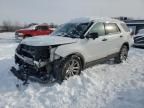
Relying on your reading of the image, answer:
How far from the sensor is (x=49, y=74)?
5.42 metres

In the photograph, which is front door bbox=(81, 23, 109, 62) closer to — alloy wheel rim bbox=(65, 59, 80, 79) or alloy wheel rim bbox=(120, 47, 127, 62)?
alloy wheel rim bbox=(65, 59, 80, 79)

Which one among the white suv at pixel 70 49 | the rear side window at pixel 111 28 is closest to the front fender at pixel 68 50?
the white suv at pixel 70 49

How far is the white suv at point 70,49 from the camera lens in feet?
17.4

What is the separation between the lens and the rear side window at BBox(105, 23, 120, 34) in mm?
7316

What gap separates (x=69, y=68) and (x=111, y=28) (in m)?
2.76

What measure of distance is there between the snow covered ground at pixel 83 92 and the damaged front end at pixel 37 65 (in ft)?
0.79

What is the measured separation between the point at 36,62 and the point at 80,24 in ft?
7.62

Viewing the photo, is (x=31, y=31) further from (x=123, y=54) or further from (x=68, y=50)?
(x=68, y=50)

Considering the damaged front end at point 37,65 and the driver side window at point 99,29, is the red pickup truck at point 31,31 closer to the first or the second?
the driver side window at point 99,29

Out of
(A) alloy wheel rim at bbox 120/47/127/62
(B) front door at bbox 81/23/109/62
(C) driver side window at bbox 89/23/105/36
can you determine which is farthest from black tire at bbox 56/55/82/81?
(A) alloy wheel rim at bbox 120/47/127/62

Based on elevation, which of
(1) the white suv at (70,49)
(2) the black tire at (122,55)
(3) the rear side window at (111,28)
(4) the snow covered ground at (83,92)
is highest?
(3) the rear side window at (111,28)

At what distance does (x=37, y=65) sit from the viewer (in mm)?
5215

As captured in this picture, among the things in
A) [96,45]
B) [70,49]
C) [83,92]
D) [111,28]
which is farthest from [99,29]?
[83,92]

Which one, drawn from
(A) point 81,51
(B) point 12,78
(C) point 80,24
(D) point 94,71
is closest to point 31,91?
(B) point 12,78
